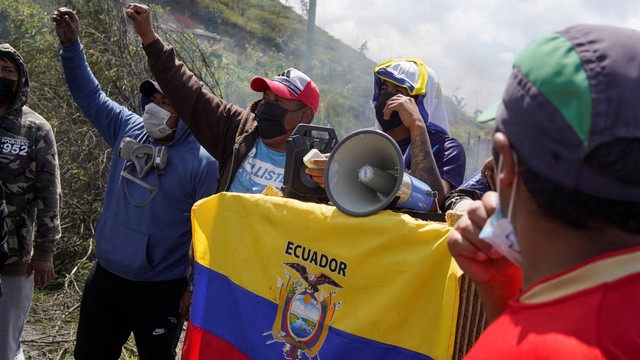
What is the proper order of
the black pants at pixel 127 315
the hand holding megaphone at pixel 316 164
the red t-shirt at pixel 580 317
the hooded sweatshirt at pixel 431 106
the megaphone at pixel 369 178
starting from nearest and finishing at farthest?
the red t-shirt at pixel 580 317, the megaphone at pixel 369 178, the hand holding megaphone at pixel 316 164, the hooded sweatshirt at pixel 431 106, the black pants at pixel 127 315

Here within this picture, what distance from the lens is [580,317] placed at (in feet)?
2.96

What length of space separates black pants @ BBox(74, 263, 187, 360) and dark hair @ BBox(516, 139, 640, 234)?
9.22ft

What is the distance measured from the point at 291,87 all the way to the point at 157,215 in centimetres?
101

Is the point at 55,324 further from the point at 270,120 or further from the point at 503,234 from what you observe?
the point at 503,234

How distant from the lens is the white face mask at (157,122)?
3.58 meters

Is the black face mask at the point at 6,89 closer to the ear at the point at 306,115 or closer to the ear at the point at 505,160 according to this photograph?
the ear at the point at 306,115

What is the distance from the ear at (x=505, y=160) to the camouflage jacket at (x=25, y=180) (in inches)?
122

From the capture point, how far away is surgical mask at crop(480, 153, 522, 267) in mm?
1042

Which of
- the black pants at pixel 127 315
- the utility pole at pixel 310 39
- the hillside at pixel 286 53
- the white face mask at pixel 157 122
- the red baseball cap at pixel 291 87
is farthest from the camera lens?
the hillside at pixel 286 53

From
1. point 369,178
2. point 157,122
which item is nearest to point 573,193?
point 369,178

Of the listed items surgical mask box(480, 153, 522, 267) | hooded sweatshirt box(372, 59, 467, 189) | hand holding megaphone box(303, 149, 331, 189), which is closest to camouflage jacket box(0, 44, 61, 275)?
→ hooded sweatshirt box(372, 59, 467, 189)

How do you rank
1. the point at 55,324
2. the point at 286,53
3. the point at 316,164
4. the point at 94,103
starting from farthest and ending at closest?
1. the point at 286,53
2. the point at 55,324
3. the point at 94,103
4. the point at 316,164

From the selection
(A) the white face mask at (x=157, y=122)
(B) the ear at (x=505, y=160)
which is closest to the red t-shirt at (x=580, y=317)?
(B) the ear at (x=505, y=160)

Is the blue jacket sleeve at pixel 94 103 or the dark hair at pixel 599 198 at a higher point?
the dark hair at pixel 599 198
